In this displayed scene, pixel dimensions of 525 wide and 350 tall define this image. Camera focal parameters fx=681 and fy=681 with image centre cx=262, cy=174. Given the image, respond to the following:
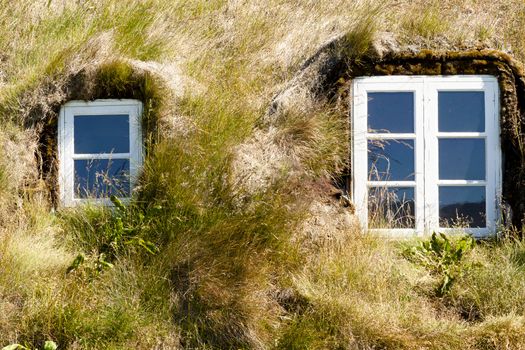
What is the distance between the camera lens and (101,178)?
5602 millimetres

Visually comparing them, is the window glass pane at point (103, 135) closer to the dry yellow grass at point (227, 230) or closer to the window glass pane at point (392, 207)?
the dry yellow grass at point (227, 230)

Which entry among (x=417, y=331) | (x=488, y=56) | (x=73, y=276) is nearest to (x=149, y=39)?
(x=73, y=276)

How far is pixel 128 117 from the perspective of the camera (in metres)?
5.72

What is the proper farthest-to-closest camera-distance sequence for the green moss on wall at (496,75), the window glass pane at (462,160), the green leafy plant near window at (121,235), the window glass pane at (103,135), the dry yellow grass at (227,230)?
1. the window glass pane at (103,135)
2. the window glass pane at (462,160)
3. the green moss on wall at (496,75)
4. the green leafy plant near window at (121,235)
5. the dry yellow grass at (227,230)

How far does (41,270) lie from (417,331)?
2748 mm

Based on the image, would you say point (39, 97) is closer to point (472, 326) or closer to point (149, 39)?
point (149, 39)

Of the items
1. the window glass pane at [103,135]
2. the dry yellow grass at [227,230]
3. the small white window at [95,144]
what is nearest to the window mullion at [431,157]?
the dry yellow grass at [227,230]

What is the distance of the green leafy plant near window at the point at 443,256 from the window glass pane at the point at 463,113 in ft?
3.01

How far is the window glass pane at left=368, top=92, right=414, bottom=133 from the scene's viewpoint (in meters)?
5.61

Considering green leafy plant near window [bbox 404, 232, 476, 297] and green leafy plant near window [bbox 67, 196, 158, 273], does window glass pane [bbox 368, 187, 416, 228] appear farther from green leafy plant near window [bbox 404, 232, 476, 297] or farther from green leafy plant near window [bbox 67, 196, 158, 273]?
green leafy plant near window [bbox 67, 196, 158, 273]

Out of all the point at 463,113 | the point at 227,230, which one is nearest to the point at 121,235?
the point at 227,230

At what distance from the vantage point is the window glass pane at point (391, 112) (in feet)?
18.4

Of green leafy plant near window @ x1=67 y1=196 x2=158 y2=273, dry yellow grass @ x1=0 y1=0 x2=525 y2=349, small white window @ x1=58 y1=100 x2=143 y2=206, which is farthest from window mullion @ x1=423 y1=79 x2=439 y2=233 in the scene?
small white window @ x1=58 y1=100 x2=143 y2=206

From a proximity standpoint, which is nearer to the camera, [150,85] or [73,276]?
[73,276]
